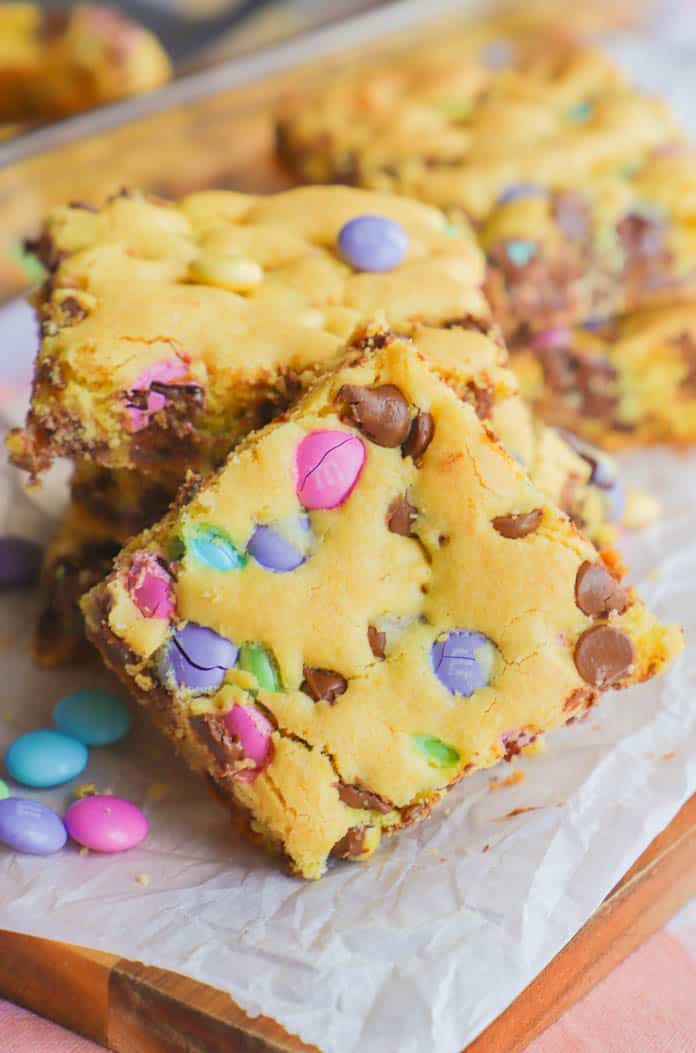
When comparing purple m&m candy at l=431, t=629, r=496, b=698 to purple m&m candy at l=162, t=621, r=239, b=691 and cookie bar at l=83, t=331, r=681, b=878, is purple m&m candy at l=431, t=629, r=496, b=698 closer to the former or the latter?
cookie bar at l=83, t=331, r=681, b=878

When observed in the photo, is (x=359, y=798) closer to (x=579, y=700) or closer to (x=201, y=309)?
(x=579, y=700)

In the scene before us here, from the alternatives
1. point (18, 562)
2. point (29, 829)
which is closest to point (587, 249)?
point (18, 562)

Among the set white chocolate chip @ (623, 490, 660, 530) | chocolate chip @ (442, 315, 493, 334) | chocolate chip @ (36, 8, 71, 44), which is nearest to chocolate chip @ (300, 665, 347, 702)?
chocolate chip @ (442, 315, 493, 334)

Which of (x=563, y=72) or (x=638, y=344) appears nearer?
(x=638, y=344)

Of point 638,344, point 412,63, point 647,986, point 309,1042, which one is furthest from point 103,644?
point 412,63

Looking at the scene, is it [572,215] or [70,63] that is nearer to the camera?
[572,215]

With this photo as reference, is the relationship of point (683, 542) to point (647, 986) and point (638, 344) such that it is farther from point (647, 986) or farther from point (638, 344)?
point (647, 986)
